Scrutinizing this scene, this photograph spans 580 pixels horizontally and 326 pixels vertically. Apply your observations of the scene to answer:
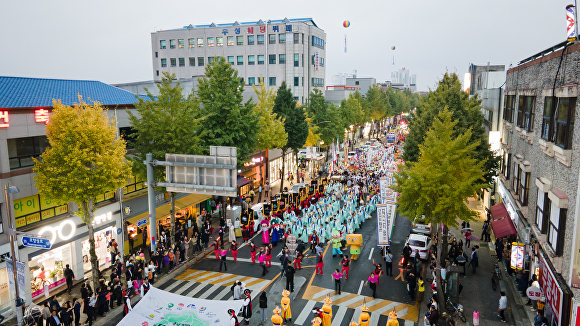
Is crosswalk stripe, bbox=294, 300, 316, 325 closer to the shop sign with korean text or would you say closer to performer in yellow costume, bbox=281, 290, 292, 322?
performer in yellow costume, bbox=281, 290, 292, 322

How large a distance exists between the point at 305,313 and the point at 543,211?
10768 mm

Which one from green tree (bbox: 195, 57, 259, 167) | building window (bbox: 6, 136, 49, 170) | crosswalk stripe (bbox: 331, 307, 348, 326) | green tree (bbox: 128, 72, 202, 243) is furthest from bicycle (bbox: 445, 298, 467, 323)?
building window (bbox: 6, 136, 49, 170)

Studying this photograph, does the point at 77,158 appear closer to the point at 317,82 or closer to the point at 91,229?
the point at 91,229

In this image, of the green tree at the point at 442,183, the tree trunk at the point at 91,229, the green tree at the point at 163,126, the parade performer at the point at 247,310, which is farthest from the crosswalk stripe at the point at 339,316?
the green tree at the point at 163,126

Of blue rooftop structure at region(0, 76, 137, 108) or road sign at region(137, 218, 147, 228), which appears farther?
road sign at region(137, 218, 147, 228)

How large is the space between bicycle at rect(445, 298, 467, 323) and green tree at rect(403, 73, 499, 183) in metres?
11.2

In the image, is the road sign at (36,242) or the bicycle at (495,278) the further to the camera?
the bicycle at (495,278)

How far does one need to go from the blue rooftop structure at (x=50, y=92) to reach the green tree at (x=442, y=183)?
52.9 feet

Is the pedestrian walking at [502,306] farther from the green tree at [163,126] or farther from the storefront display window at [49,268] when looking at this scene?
the storefront display window at [49,268]

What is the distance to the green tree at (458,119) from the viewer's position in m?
26.1

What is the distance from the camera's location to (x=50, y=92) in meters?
21.4

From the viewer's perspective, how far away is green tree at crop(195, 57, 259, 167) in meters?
27.7

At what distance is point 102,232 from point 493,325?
2041 cm


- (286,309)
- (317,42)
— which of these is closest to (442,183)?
(286,309)
